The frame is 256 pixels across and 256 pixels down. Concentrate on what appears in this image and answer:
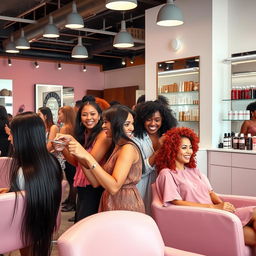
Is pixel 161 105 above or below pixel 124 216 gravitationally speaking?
above

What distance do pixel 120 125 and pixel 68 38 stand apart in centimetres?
773

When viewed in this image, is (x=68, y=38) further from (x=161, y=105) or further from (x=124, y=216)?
(x=124, y=216)

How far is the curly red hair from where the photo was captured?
8.80ft

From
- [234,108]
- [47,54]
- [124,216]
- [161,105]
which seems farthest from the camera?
[47,54]

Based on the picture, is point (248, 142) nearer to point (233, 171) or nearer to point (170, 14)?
point (233, 171)

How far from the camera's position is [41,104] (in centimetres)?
1065

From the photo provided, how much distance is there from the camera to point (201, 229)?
Result: 2.40 m

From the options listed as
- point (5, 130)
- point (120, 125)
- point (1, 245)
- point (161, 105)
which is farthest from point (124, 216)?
point (5, 130)

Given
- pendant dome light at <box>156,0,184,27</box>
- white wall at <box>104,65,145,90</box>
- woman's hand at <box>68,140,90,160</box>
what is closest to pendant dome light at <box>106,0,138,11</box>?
pendant dome light at <box>156,0,184,27</box>

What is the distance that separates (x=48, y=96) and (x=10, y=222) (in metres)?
8.66

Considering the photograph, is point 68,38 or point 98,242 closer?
point 98,242

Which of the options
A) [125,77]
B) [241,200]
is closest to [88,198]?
[241,200]

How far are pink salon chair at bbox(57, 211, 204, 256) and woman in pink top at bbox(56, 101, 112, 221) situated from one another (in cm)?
87

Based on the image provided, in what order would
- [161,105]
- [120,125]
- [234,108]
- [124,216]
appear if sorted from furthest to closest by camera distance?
[234,108] < [161,105] < [120,125] < [124,216]
